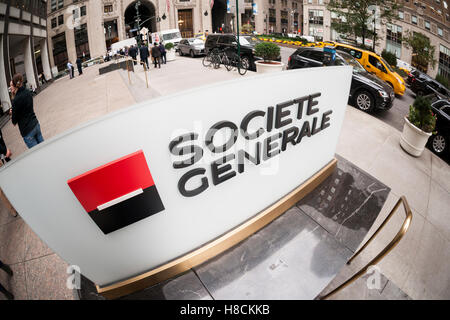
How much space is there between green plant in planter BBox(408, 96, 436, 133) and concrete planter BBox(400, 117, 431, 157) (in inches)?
7.9

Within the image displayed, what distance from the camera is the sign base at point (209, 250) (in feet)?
6.91

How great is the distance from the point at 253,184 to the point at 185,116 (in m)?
1.28

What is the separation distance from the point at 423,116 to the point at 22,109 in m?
8.58

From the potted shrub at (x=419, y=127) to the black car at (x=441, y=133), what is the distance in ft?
3.36

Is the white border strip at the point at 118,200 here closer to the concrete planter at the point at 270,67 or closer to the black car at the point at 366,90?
the concrete planter at the point at 270,67

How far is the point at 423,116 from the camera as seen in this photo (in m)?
5.48

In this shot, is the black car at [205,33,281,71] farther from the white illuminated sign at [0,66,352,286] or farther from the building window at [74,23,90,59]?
the white illuminated sign at [0,66,352,286]

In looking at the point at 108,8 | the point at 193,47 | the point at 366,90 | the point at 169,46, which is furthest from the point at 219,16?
the point at 108,8

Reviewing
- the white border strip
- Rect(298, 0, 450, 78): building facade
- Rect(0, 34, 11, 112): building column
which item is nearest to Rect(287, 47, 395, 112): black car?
the white border strip

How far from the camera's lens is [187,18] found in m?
33.1

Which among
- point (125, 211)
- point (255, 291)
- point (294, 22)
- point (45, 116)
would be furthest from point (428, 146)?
point (294, 22)

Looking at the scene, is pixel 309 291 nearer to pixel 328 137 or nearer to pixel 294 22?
pixel 328 137

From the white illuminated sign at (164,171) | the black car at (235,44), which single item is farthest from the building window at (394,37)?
the white illuminated sign at (164,171)

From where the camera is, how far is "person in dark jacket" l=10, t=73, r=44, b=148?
10.5ft
